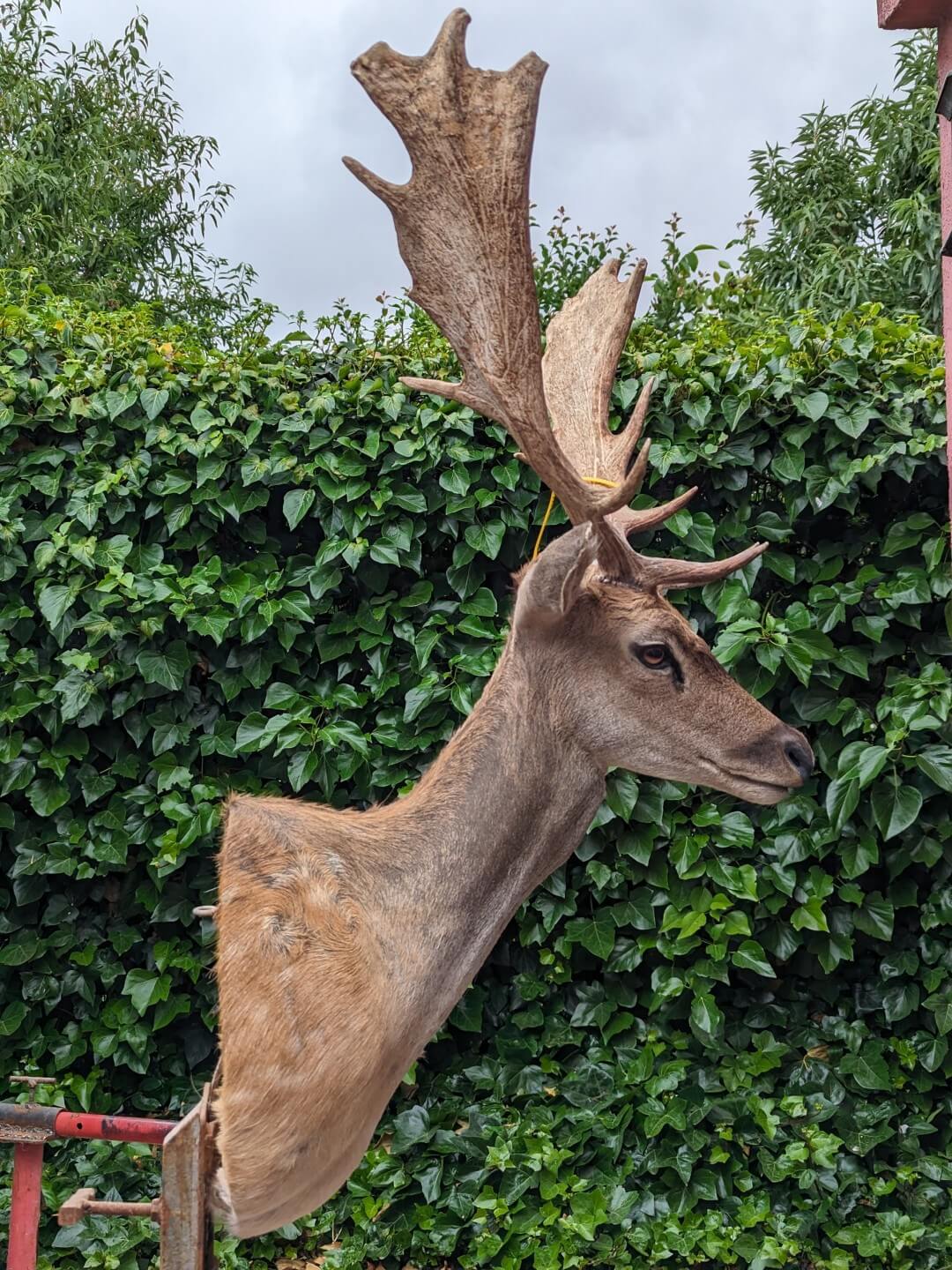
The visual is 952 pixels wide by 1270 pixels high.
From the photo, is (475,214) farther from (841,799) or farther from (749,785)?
(841,799)

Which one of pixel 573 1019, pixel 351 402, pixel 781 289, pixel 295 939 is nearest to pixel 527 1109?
pixel 573 1019

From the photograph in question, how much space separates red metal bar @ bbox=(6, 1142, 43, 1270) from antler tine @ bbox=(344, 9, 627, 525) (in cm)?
139

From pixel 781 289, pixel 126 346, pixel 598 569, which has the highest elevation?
pixel 781 289

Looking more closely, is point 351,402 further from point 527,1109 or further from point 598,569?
point 527,1109

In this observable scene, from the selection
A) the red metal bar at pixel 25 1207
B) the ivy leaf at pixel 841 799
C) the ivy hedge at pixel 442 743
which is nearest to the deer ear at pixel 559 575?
the red metal bar at pixel 25 1207

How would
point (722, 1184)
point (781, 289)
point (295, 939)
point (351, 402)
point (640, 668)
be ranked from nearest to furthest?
point (295, 939) → point (640, 668) → point (722, 1184) → point (351, 402) → point (781, 289)

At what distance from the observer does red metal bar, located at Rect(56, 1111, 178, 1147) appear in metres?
1.69

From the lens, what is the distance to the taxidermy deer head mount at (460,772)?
58.4 inches

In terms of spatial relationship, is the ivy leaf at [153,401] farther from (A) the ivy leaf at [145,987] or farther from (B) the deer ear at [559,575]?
(B) the deer ear at [559,575]

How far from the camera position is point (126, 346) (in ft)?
10.8

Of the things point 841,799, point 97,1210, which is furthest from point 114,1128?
point 841,799

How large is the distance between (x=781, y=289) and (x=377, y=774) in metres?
7.51

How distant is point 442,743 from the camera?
3.13 m

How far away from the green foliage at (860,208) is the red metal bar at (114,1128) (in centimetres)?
728
